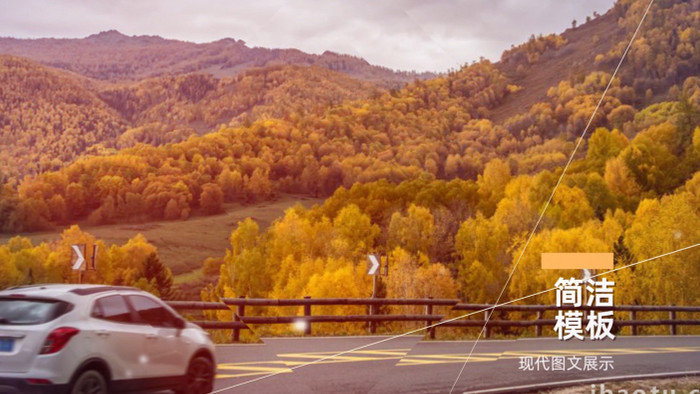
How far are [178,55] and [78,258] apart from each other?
10.2 ft

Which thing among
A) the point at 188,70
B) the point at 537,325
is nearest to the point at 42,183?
the point at 188,70

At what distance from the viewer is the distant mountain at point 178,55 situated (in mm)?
8930

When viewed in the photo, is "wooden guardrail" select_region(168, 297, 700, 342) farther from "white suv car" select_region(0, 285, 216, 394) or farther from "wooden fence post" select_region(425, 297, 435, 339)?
"white suv car" select_region(0, 285, 216, 394)

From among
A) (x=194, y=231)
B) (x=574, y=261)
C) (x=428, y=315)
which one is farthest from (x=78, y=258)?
(x=574, y=261)

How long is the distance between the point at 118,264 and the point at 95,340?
10.8 feet

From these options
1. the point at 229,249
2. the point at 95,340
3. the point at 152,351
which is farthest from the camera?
the point at 229,249

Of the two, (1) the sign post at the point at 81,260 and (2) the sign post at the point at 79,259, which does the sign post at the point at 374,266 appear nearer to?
(1) the sign post at the point at 81,260

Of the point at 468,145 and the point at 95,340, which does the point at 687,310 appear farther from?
the point at 95,340

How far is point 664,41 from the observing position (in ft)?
25.2

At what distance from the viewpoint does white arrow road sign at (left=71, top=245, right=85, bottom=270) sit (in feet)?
24.1

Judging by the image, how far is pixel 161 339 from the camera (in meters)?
5.47

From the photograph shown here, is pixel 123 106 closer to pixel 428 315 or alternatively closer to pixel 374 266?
pixel 374 266

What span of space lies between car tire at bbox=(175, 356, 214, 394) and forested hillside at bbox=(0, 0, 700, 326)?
4.76 ft

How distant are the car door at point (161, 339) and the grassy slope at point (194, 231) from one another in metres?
3.03
